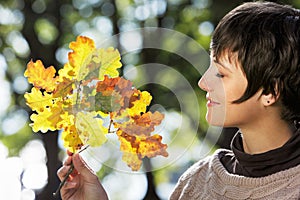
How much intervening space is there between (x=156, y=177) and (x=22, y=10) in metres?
1.08

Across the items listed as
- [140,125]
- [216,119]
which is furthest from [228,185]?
[140,125]

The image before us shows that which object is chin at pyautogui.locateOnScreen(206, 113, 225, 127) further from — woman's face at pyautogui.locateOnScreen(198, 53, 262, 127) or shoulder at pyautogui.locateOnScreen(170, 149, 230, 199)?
shoulder at pyautogui.locateOnScreen(170, 149, 230, 199)

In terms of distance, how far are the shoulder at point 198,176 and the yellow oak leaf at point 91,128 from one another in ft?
1.53

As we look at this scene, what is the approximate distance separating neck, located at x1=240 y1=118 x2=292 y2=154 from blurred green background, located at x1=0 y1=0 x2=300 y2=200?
1812 mm

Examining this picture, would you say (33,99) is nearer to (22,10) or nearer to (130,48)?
(130,48)

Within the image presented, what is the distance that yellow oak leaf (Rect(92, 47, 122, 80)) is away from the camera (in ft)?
3.95

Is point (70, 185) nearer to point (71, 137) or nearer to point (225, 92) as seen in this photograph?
point (71, 137)

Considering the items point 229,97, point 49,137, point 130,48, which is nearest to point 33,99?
point 229,97

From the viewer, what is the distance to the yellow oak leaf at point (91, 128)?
46.7 inches

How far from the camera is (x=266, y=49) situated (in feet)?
4.68

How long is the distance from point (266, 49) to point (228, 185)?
12.4 inches

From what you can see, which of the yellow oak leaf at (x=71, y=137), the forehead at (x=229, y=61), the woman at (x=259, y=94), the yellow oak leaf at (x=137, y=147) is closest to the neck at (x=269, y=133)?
the woman at (x=259, y=94)

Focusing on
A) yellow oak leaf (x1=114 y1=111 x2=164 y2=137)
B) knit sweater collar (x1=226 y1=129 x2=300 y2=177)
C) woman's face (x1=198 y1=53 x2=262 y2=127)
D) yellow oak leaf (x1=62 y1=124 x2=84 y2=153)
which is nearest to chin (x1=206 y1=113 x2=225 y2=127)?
woman's face (x1=198 y1=53 x2=262 y2=127)

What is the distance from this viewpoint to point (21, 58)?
347cm
